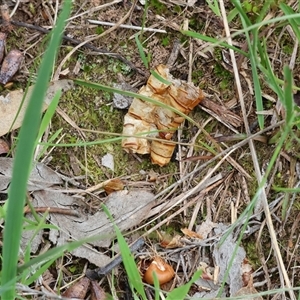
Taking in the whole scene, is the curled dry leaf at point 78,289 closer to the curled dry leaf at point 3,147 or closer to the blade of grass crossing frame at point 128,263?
the blade of grass crossing frame at point 128,263

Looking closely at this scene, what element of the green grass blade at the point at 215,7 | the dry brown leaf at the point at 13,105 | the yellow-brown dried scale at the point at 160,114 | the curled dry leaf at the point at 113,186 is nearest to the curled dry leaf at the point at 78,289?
the curled dry leaf at the point at 113,186

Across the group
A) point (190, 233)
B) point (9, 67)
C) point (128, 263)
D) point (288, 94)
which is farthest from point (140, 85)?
point (288, 94)

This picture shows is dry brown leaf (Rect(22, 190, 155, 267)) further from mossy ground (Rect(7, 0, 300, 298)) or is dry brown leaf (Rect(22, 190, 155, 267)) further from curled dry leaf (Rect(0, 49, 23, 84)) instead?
curled dry leaf (Rect(0, 49, 23, 84))

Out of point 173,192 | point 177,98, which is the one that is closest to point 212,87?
point 177,98

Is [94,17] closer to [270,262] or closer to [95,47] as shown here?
[95,47]

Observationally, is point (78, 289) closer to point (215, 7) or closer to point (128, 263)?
point (128, 263)

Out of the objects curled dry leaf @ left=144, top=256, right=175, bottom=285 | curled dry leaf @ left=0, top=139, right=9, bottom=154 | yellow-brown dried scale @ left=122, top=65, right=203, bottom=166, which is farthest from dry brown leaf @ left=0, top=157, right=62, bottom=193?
curled dry leaf @ left=144, top=256, right=175, bottom=285

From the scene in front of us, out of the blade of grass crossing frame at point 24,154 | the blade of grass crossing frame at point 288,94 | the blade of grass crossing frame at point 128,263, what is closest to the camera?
the blade of grass crossing frame at point 24,154
